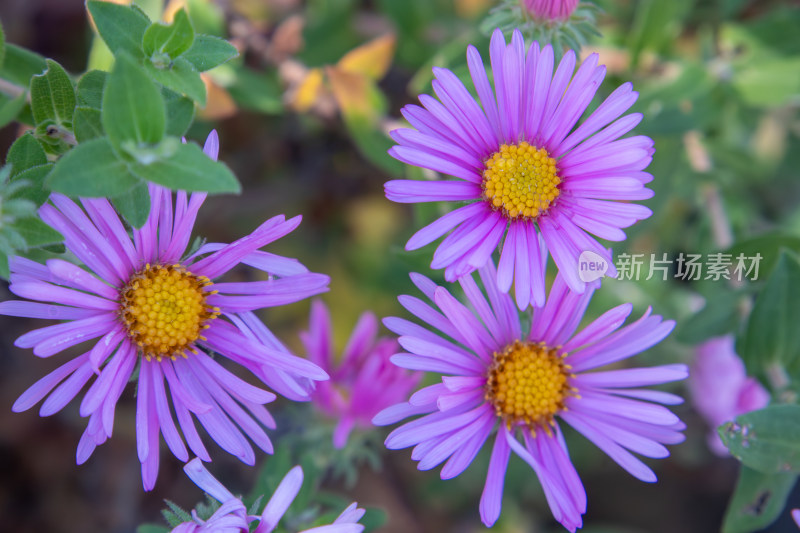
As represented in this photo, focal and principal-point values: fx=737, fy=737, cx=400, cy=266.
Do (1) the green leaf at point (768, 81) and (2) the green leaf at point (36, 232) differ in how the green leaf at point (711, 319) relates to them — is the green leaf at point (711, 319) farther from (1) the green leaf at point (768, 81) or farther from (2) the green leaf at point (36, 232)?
(2) the green leaf at point (36, 232)

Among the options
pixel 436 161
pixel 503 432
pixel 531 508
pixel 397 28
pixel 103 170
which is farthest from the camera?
pixel 531 508

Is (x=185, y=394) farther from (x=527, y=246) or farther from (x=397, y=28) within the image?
(x=397, y=28)

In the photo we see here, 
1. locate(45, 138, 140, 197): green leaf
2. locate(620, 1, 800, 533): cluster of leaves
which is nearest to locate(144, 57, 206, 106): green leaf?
locate(45, 138, 140, 197): green leaf

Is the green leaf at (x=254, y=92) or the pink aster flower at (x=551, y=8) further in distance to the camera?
the green leaf at (x=254, y=92)

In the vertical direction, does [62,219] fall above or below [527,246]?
below

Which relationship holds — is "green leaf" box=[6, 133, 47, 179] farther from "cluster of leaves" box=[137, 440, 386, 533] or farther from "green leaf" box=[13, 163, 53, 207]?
"cluster of leaves" box=[137, 440, 386, 533]

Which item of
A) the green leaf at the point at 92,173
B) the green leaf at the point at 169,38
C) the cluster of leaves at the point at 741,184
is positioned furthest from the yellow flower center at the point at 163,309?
the cluster of leaves at the point at 741,184

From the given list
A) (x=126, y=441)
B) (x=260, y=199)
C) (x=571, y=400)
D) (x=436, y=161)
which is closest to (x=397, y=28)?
(x=260, y=199)
